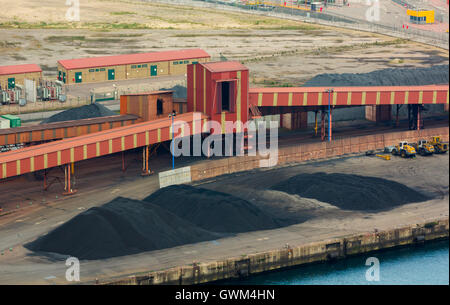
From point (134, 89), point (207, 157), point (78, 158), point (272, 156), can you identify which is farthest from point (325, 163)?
point (134, 89)

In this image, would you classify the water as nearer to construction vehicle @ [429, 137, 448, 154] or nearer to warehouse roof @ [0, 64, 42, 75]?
construction vehicle @ [429, 137, 448, 154]

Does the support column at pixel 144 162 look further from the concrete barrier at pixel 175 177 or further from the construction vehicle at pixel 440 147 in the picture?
the construction vehicle at pixel 440 147

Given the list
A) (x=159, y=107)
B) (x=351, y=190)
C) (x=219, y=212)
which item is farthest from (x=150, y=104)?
(x=351, y=190)

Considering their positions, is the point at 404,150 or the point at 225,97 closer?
the point at 225,97

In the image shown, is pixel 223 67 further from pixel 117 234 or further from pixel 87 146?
pixel 117 234

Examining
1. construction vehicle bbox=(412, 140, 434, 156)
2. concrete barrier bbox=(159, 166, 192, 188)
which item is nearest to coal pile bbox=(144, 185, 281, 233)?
concrete barrier bbox=(159, 166, 192, 188)

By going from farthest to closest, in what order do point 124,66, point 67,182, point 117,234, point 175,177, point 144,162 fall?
point 124,66
point 144,162
point 175,177
point 67,182
point 117,234

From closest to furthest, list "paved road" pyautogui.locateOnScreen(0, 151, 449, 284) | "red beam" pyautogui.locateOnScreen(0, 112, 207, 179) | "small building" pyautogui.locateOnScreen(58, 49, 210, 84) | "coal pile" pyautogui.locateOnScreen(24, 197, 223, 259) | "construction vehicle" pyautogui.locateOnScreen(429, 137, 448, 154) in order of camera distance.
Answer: "paved road" pyautogui.locateOnScreen(0, 151, 449, 284) → "coal pile" pyautogui.locateOnScreen(24, 197, 223, 259) → "red beam" pyautogui.locateOnScreen(0, 112, 207, 179) → "construction vehicle" pyautogui.locateOnScreen(429, 137, 448, 154) → "small building" pyautogui.locateOnScreen(58, 49, 210, 84)
